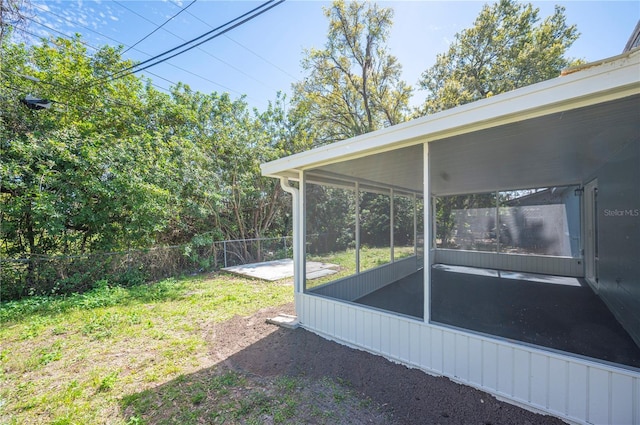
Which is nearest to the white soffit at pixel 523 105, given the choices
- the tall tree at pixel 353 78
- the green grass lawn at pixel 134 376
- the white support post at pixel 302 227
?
the white support post at pixel 302 227

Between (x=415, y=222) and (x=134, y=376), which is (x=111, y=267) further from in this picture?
(x=415, y=222)

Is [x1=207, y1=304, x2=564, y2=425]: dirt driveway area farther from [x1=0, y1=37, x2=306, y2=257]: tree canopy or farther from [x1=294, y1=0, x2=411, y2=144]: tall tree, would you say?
[x1=294, y1=0, x2=411, y2=144]: tall tree

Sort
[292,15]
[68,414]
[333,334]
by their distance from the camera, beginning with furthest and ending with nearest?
1. [292,15]
2. [333,334]
3. [68,414]

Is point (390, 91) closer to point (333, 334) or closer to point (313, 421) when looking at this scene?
point (333, 334)

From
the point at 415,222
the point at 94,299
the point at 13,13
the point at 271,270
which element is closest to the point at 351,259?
the point at 415,222

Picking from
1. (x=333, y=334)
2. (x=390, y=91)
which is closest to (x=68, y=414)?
(x=333, y=334)

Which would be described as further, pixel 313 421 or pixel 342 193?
pixel 342 193

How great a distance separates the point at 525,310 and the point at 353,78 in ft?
41.3

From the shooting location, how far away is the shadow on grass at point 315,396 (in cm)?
189

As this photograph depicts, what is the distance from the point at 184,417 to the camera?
6.33ft

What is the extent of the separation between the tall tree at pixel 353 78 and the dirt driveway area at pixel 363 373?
11.1m

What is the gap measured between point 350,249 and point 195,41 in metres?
4.37

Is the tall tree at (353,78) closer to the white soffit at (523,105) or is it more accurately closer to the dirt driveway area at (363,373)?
the white soffit at (523,105)

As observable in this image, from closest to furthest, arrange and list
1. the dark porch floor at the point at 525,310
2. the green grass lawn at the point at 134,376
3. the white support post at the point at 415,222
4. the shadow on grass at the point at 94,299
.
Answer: the green grass lawn at the point at 134,376 < the dark porch floor at the point at 525,310 < the shadow on grass at the point at 94,299 < the white support post at the point at 415,222
